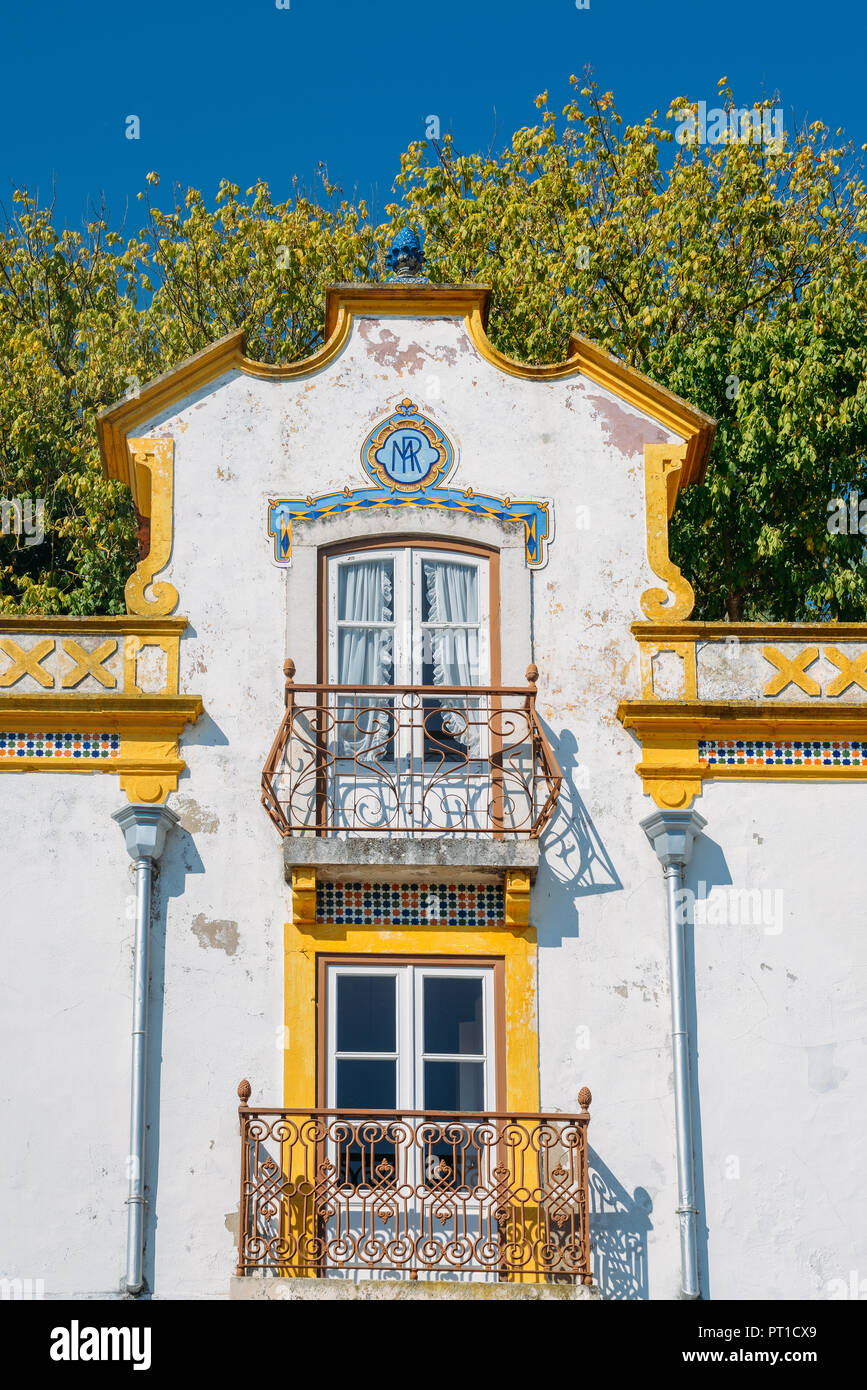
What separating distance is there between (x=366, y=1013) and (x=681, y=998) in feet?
Answer: 7.24

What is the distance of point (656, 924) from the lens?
14578mm

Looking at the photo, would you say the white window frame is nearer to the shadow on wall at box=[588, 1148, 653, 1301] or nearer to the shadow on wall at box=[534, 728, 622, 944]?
the shadow on wall at box=[534, 728, 622, 944]

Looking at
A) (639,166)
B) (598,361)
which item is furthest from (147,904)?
(639,166)

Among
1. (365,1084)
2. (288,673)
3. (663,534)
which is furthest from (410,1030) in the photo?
(663,534)

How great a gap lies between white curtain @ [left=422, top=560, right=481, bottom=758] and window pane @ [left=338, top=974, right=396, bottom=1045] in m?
2.01

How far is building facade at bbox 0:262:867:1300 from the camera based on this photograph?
45.0ft

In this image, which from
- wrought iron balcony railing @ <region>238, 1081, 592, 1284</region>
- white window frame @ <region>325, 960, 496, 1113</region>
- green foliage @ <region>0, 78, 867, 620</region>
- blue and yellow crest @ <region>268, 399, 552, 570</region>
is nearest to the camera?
wrought iron balcony railing @ <region>238, 1081, 592, 1284</region>

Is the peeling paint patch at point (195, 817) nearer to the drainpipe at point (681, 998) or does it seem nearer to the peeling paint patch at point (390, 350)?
the drainpipe at point (681, 998)

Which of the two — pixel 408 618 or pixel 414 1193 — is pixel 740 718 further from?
pixel 414 1193

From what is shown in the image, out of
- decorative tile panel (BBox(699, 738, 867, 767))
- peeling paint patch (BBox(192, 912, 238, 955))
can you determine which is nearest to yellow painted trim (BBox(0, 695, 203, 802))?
peeling paint patch (BBox(192, 912, 238, 955))

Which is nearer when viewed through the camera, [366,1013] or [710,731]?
[366,1013]

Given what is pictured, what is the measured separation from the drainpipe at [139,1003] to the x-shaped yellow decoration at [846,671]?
4.94m

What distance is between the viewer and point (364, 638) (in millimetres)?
15422

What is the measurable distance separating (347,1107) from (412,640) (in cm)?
349
